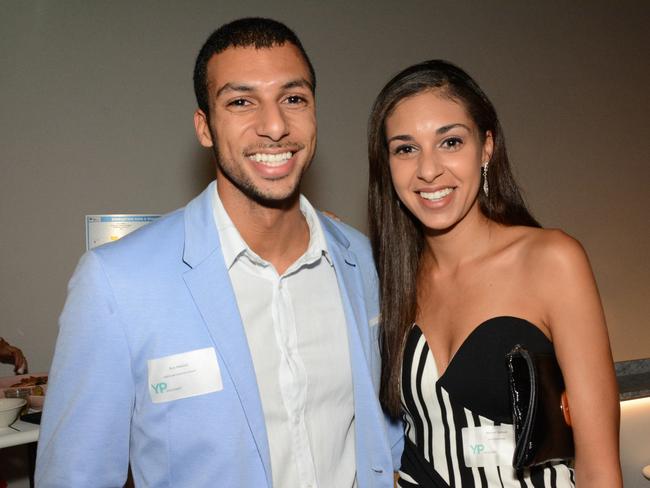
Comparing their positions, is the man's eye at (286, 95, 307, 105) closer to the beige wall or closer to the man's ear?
the man's ear

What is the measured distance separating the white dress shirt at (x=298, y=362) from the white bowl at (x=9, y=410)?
5.44 feet

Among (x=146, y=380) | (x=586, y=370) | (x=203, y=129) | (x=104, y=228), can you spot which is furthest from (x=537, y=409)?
(x=104, y=228)

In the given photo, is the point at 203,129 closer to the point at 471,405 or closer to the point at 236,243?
the point at 236,243

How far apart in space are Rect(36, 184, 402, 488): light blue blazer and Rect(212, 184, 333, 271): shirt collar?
0.07 metres

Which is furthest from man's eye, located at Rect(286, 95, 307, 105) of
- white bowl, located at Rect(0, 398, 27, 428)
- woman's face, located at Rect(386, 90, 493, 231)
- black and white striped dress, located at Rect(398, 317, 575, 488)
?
white bowl, located at Rect(0, 398, 27, 428)

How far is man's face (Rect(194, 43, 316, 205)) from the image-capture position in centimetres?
169

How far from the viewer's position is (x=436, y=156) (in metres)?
1.87

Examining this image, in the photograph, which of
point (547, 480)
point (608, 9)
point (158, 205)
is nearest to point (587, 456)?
point (547, 480)

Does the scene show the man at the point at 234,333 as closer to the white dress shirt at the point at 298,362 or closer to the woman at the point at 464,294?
the white dress shirt at the point at 298,362

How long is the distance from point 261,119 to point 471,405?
0.99 meters

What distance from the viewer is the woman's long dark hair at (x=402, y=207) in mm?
1912

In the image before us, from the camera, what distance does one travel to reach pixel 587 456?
1.66m

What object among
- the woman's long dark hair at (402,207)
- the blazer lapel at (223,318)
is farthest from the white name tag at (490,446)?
the blazer lapel at (223,318)

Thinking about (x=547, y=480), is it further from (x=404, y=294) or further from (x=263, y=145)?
(x=263, y=145)
